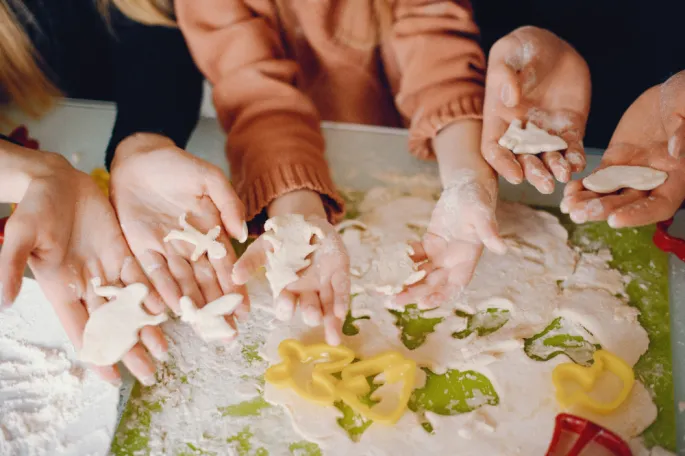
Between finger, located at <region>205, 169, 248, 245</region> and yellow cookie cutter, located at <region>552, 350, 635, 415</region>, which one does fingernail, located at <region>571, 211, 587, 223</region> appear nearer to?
yellow cookie cutter, located at <region>552, 350, 635, 415</region>

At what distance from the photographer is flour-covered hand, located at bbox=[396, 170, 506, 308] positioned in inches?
Result: 31.4

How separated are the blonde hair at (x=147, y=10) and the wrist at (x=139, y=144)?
0.22 meters

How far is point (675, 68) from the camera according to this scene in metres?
1.02

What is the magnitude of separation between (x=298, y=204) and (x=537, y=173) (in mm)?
358

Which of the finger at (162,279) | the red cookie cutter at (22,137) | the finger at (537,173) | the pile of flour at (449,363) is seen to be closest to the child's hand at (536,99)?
the finger at (537,173)

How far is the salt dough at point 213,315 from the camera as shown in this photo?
2.47 ft

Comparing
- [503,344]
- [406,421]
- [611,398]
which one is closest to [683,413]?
[611,398]

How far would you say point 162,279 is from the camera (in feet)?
2.54

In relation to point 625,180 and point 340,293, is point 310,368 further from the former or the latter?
point 625,180

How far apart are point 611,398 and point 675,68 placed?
609mm

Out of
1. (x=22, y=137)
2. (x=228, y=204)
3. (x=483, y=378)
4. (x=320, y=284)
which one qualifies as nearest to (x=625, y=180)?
(x=483, y=378)

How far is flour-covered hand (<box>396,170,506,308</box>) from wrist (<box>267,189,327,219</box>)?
0.56 ft

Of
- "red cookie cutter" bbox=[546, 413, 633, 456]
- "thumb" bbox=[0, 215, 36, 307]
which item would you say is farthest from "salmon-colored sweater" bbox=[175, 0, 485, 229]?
"red cookie cutter" bbox=[546, 413, 633, 456]

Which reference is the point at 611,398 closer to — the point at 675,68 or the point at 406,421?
the point at 406,421
